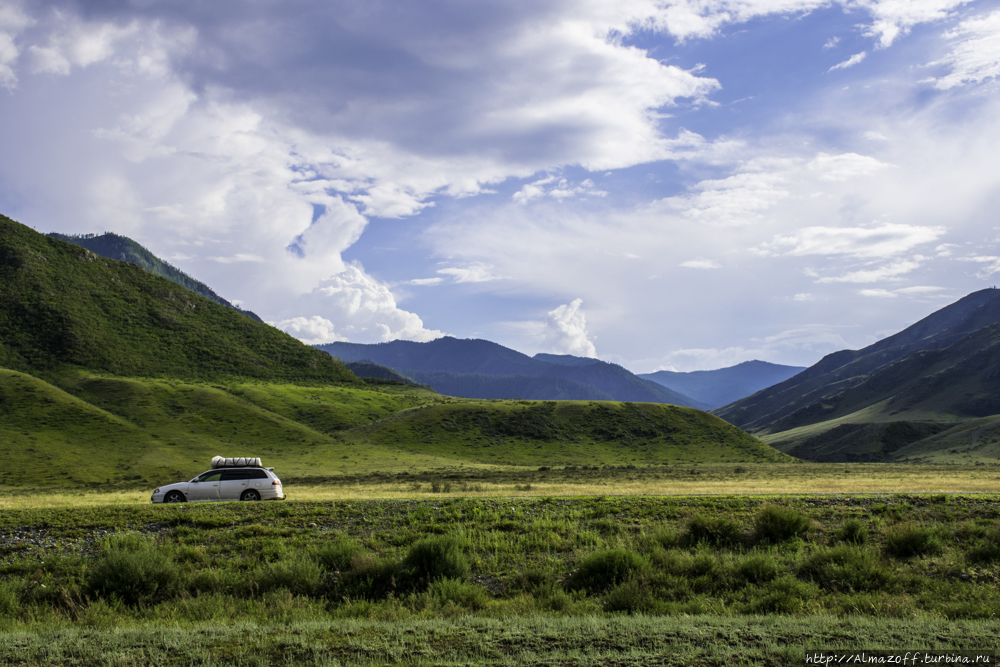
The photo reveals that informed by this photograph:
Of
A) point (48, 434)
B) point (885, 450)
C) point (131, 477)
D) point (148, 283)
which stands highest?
point (148, 283)

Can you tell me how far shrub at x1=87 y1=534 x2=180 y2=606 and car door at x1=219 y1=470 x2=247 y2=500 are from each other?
10.2 meters

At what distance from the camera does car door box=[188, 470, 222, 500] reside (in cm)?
2320

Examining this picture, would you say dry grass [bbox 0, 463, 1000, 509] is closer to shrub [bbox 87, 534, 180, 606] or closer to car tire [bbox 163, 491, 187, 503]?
car tire [bbox 163, 491, 187, 503]

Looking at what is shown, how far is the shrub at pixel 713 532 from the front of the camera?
51.1 ft

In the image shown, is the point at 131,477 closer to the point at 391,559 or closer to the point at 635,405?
the point at 391,559

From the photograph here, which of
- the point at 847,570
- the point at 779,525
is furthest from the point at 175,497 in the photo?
the point at 847,570

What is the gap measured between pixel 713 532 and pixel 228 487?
64.1ft

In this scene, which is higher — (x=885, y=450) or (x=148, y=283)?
(x=148, y=283)

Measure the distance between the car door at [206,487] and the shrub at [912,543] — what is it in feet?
79.7

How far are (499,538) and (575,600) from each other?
406 cm

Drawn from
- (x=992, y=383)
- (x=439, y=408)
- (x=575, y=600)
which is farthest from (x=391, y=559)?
(x=992, y=383)

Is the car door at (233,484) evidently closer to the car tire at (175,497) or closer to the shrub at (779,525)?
the car tire at (175,497)

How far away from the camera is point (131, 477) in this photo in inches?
2159

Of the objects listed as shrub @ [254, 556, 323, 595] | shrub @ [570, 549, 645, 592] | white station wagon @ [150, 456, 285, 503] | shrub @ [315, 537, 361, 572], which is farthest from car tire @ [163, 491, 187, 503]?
shrub @ [570, 549, 645, 592]
